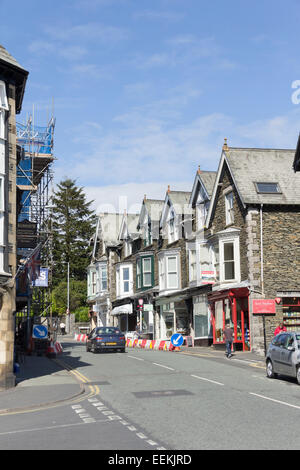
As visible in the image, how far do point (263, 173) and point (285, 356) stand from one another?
56.0 ft

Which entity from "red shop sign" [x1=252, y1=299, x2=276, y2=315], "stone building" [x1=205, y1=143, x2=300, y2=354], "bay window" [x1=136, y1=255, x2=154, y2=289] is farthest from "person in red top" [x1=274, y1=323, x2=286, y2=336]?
"bay window" [x1=136, y1=255, x2=154, y2=289]

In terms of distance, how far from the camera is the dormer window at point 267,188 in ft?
108

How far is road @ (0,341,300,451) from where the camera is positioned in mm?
9336

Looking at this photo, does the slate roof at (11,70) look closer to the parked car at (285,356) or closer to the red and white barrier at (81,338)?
the parked car at (285,356)

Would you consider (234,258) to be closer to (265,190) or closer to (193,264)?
(265,190)

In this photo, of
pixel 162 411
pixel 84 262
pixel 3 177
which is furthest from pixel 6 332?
pixel 84 262

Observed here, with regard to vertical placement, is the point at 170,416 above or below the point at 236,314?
below

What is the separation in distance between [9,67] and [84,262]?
2599 inches

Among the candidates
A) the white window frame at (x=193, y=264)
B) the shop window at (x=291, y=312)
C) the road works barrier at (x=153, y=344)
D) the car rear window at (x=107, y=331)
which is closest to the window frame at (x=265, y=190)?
the shop window at (x=291, y=312)

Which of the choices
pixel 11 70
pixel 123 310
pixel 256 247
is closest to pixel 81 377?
pixel 11 70

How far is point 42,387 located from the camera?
18.4m

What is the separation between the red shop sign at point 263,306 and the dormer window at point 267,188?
241 inches

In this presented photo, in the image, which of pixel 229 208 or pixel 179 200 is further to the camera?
pixel 179 200
